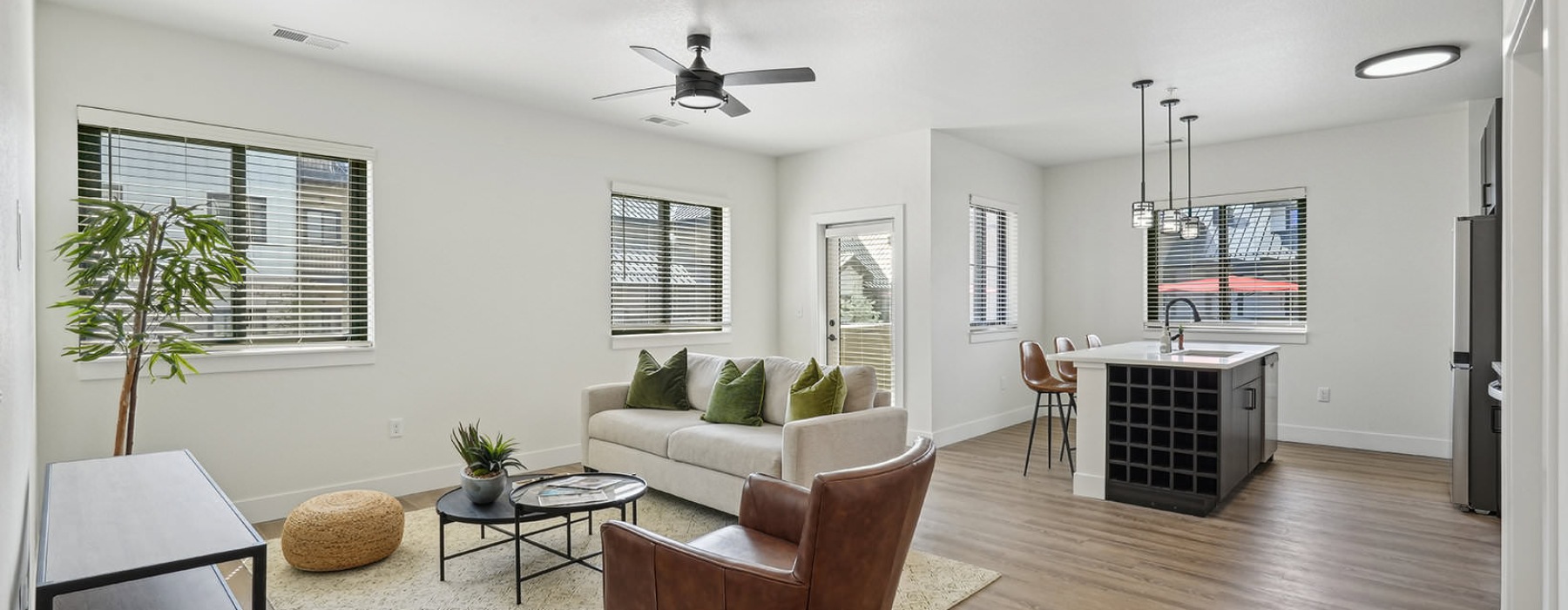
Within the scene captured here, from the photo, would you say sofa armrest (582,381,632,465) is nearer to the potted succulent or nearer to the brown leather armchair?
the potted succulent

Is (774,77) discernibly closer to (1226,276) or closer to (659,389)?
(659,389)

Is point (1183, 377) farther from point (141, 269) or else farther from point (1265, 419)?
point (141, 269)

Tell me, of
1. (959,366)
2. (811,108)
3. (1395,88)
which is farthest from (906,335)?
(1395,88)

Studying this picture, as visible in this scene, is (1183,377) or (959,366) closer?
(1183,377)

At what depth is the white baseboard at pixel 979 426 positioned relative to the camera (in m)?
5.99

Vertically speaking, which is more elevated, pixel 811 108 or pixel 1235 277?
pixel 811 108

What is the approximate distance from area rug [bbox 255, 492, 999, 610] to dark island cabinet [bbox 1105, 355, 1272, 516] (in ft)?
4.99

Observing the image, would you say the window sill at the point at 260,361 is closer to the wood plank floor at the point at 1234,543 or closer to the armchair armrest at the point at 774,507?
the wood plank floor at the point at 1234,543

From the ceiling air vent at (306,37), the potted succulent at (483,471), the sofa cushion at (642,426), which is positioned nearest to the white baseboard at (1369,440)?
the sofa cushion at (642,426)

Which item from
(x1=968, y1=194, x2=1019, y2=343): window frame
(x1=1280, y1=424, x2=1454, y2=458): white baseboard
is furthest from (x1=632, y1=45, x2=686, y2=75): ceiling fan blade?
(x1=1280, y1=424, x2=1454, y2=458): white baseboard

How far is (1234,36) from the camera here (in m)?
3.79

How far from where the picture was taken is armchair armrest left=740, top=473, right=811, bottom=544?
2453 millimetres

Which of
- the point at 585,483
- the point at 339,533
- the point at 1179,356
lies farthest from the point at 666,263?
the point at 1179,356

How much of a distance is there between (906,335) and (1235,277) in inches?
112
